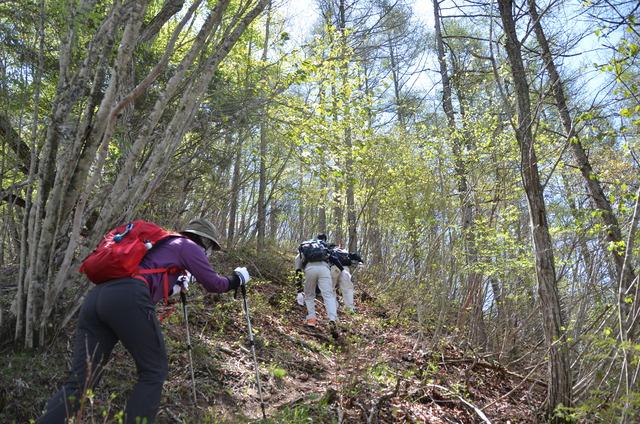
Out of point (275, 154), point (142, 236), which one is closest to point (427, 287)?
point (275, 154)

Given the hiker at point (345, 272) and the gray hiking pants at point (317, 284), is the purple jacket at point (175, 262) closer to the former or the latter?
the gray hiking pants at point (317, 284)

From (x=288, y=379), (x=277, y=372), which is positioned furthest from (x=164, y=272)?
(x=288, y=379)

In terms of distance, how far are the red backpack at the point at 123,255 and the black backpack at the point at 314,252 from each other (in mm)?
4596

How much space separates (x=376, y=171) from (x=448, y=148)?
69.1 inches

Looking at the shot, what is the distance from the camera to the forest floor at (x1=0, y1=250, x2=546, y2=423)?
398 centimetres

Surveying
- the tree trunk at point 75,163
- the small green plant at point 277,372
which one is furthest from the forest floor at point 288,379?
the tree trunk at point 75,163

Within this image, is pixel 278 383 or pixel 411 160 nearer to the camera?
pixel 278 383

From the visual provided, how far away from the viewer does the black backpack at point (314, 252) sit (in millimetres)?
7941

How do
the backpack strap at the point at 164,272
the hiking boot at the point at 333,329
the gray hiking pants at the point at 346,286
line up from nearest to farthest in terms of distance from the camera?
1. the backpack strap at the point at 164,272
2. the hiking boot at the point at 333,329
3. the gray hiking pants at the point at 346,286

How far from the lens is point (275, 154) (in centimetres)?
1085

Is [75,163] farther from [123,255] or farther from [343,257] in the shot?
A: [343,257]

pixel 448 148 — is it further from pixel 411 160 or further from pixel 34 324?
pixel 34 324

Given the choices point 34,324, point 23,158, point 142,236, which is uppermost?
point 23,158

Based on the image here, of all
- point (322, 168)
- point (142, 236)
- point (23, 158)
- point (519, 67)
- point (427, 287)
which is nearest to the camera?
point (142, 236)
